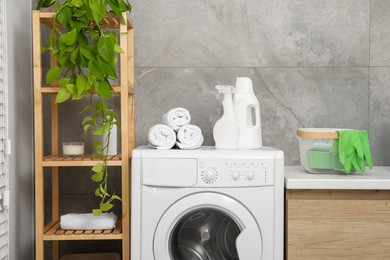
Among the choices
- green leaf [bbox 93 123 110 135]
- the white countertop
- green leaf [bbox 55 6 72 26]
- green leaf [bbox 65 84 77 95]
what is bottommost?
the white countertop

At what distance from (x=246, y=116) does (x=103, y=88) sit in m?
0.67

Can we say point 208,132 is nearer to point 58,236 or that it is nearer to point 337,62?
point 337,62

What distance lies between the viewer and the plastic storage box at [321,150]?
2.42 metres

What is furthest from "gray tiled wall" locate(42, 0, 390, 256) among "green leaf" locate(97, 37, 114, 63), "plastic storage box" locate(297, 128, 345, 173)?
"green leaf" locate(97, 37, 114, 63)

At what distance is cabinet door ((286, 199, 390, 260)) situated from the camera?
229cm

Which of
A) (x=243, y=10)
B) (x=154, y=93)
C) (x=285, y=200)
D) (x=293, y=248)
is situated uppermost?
(x=243, y=10)

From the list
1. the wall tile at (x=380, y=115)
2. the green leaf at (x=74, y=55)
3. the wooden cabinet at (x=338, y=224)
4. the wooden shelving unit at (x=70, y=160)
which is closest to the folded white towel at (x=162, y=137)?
the wooden shelving unit at (x=70, y=160)

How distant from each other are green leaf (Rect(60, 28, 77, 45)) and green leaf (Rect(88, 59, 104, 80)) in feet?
0.37

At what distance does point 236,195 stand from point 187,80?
0.81 meters

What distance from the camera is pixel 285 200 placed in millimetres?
2338

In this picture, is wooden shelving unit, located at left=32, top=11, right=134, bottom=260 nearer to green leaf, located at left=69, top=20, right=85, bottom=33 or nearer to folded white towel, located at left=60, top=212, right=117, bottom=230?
folded white towel, located at left=60, top=212, right=117, bottom=230

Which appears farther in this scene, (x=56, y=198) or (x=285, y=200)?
(x=56, y=198)

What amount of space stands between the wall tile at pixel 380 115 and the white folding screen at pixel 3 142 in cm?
183

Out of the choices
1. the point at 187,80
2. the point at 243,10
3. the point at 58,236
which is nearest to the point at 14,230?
the point at 58,236
